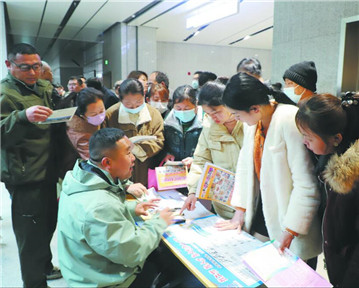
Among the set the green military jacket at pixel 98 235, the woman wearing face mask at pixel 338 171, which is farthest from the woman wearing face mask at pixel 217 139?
the woman wearing face mask at pixel 338 171

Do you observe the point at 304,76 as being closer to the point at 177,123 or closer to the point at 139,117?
the point at 177,123

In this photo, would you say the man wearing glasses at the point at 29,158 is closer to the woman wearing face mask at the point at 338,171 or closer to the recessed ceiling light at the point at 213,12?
the woman wearing face mask at the point at 338,171

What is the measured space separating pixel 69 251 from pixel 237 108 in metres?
1.01

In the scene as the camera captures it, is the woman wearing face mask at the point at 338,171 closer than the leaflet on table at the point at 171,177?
Yes

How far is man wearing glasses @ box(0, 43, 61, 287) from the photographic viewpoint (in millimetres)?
1883

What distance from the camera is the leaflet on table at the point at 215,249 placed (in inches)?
45.5

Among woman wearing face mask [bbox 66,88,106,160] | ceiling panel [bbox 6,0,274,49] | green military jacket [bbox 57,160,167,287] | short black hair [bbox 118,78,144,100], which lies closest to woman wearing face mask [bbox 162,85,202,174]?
short black hair [bbox 118,78,144,100]

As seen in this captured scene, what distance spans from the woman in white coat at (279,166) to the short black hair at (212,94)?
311 millimetres

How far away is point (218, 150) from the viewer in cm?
176

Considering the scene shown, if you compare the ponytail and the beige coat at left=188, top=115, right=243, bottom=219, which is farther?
the beige coat at left=188, top=115, right=243, bottom=219

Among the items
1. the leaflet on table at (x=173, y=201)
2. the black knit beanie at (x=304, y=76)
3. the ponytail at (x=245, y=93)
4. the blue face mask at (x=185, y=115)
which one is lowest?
the leaflet on table at (x=173, y=201)

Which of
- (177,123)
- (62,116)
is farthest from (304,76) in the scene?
(62,116)

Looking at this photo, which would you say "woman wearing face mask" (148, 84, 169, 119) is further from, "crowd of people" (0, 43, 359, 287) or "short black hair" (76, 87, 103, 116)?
"short black hair" (76, 87, 103, 116)

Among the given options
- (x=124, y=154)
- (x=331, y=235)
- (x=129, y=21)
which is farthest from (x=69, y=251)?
(x=129, y=21)
